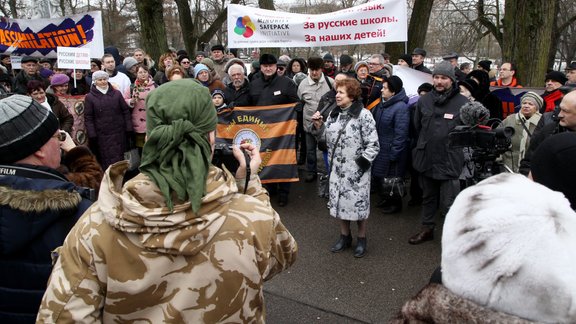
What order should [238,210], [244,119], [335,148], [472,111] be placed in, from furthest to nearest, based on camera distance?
[244,119]
[335,148]
[472,111]
[238,210]

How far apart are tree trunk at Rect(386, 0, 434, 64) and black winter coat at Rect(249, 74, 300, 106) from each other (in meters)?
5.53

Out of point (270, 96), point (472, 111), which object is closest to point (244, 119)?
point (270, 96)

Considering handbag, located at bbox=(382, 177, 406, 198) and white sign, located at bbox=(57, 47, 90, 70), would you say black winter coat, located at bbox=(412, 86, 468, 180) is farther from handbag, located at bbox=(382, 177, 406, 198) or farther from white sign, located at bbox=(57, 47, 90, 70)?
white sign, located at bbox=(57, 47, 90, 70)

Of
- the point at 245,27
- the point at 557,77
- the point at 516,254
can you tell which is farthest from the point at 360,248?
the point at 245,27

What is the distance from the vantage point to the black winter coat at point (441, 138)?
4.63 meters

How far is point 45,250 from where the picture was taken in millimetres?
1702

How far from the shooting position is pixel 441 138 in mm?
4660

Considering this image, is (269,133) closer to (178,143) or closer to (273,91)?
(273,91)

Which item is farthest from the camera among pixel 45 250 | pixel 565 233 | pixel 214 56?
pixel 214 56

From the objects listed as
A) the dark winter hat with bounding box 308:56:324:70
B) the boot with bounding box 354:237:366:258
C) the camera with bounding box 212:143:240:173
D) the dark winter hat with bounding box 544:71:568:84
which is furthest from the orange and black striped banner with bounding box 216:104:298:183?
the camera with bounding box 212:143:240:173

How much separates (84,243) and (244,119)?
497 cm

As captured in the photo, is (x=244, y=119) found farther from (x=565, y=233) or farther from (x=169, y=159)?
(x=565, y=233)

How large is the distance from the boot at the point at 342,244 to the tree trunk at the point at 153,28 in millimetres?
10307

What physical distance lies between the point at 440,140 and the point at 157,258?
3.82 metres
